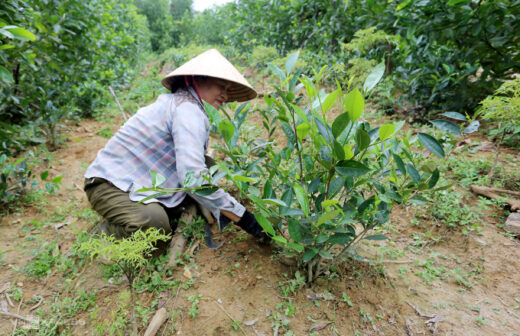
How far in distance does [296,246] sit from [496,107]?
186cm

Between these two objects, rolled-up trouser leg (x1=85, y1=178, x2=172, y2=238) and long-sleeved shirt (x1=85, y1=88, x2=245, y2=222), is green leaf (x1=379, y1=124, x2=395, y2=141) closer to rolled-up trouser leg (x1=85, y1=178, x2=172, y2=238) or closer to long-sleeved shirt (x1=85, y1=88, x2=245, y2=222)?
long-sleeved shirt (x1=85, y1=88, x2=245, y2=222)

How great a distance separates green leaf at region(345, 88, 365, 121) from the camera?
2.82ft

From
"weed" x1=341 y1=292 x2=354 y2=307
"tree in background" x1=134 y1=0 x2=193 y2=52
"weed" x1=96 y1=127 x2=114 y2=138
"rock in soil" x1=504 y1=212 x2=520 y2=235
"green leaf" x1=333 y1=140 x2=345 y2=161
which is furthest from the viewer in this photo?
"tree in background" x1=134 y1=0 x2=193 y2=52

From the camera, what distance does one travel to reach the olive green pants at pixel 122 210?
1982mm

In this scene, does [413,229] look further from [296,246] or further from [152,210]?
[152,210]

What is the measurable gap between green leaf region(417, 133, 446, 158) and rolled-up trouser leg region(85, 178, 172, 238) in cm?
167

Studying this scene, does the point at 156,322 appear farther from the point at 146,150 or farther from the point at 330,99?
the point at 330,99

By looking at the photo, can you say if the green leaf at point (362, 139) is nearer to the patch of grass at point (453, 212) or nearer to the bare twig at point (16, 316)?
the patch of grass at point (453, 212)

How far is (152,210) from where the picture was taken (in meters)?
1.99

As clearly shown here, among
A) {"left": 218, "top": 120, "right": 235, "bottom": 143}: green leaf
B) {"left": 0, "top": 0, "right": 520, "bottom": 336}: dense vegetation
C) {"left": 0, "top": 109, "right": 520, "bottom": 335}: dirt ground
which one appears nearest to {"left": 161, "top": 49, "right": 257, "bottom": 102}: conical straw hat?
{"left": 0, "top": 0, "right": 520, "bottom": 336}: dense vegetation

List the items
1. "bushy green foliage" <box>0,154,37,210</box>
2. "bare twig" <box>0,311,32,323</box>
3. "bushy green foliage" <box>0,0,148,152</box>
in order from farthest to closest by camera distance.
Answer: "bushy green foliage" <box>0,154,37,210</box> < "bushy green foliage" <box>0,0,148,152</box> < "bare twig" <box>0,311,32,323</box>

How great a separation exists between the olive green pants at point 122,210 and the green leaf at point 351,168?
1415 mm

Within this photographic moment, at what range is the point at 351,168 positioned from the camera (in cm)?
101

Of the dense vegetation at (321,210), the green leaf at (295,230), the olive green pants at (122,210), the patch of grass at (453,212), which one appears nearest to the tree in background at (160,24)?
the dense vegetation at (321,210)
